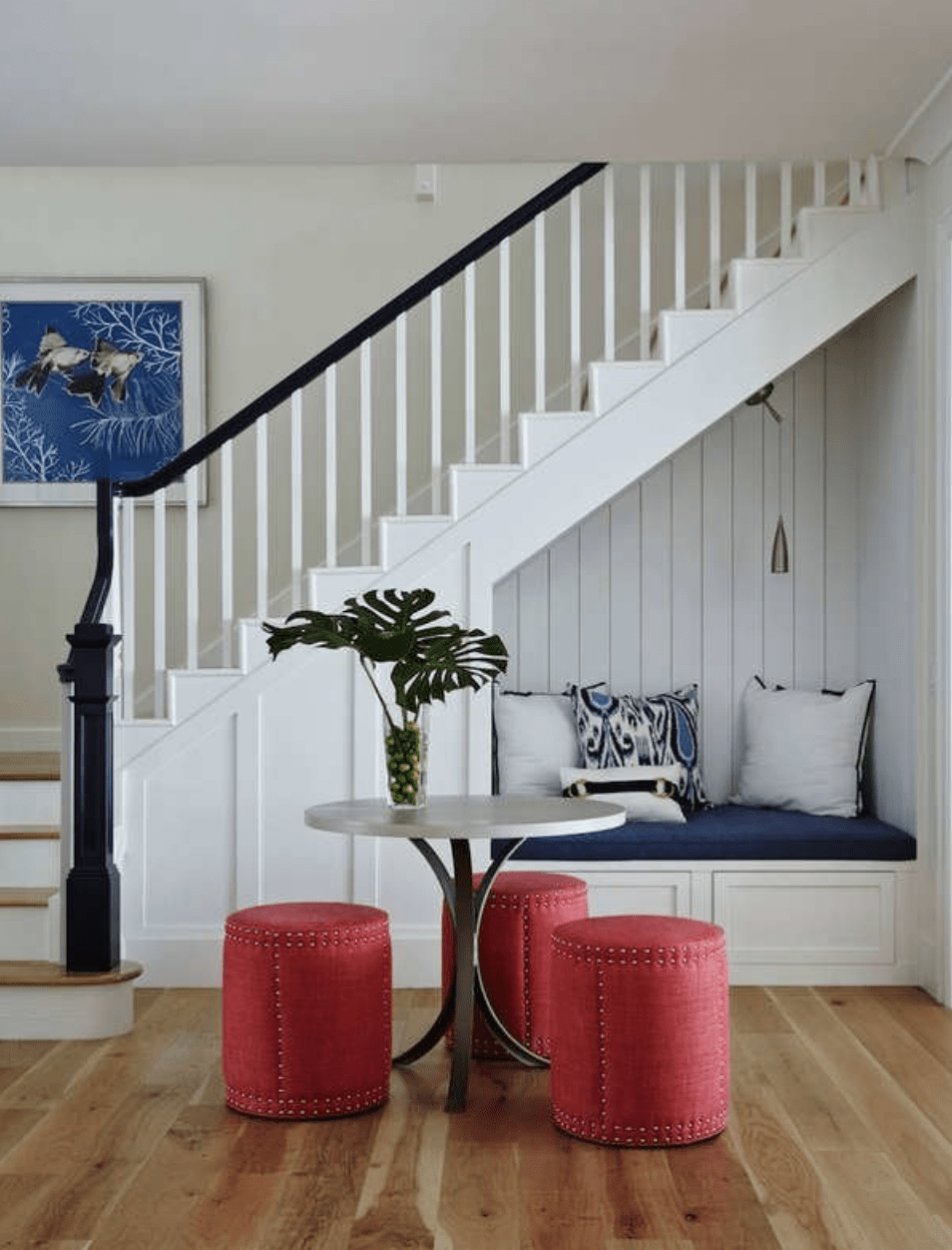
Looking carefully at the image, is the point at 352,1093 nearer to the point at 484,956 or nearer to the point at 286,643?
the point at 484,956

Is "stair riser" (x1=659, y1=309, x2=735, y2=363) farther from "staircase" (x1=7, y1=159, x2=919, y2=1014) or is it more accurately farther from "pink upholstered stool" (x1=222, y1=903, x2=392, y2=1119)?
"pink upholstered stool" (x1=222, y1=903, x2=392, y2=1119)

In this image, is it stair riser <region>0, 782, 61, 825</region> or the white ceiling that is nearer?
the white ceiling

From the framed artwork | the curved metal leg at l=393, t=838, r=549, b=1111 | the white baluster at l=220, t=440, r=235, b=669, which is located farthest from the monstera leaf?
the framed artwork

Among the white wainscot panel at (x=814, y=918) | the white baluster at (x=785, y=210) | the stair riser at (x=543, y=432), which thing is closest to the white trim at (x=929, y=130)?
the white baluster at (x=785, y=210)

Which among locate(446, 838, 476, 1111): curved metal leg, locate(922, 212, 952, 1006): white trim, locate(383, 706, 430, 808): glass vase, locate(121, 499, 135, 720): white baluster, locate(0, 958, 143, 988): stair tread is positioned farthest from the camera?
locate(121, 499, 135, 720): white baluster

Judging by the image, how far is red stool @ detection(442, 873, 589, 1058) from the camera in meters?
4.42

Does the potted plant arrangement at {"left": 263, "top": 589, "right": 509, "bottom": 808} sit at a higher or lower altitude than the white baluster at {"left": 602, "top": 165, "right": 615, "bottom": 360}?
lower

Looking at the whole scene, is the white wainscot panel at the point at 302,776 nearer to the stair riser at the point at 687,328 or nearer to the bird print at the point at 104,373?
the stair riser at the point at 687,328

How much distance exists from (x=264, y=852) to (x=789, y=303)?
2.53 metres

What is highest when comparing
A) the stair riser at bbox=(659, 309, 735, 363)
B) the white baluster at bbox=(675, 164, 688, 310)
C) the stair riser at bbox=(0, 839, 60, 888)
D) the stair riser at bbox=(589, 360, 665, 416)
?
the white baluster at bbox=(675, 164, 688, 310)

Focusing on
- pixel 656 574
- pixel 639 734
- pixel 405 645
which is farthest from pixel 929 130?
pixel 405 645

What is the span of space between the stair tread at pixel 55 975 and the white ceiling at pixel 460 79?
102 inches

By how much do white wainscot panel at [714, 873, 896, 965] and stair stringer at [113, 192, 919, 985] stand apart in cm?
97

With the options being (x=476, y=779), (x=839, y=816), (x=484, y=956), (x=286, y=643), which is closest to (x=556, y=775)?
(x=476, y=779)
